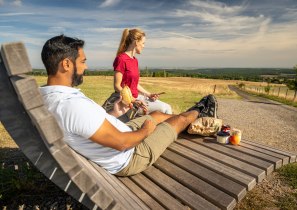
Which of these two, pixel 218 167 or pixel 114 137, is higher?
pixel 114 137

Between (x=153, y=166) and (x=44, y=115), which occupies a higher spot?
(x=44, y=115)

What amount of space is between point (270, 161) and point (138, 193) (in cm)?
138

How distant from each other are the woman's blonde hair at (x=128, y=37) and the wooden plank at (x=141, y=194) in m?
2.93

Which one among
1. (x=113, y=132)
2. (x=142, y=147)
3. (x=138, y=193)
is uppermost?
(x=113, y=132)

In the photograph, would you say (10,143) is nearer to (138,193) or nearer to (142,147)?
(142,147)

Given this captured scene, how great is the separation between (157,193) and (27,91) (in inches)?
60.4

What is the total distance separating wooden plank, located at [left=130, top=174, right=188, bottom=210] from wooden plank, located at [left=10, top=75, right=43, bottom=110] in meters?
1.39

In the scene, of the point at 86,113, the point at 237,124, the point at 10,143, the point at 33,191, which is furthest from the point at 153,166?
the point at 237,124

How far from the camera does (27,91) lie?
66.0 inches

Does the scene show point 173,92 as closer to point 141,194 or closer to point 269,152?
point 269,152

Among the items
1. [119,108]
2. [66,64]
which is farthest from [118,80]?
[66,64]

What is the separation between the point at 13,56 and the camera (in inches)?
62.2

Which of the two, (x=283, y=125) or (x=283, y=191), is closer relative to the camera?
(x=283, y=191)

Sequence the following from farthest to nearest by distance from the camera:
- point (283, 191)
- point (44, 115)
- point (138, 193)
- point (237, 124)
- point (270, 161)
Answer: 1. point (237, 124)
2. point (283, 191)
3. point (270, 161)
4. point (138, 193)
5. point (44, 115)
